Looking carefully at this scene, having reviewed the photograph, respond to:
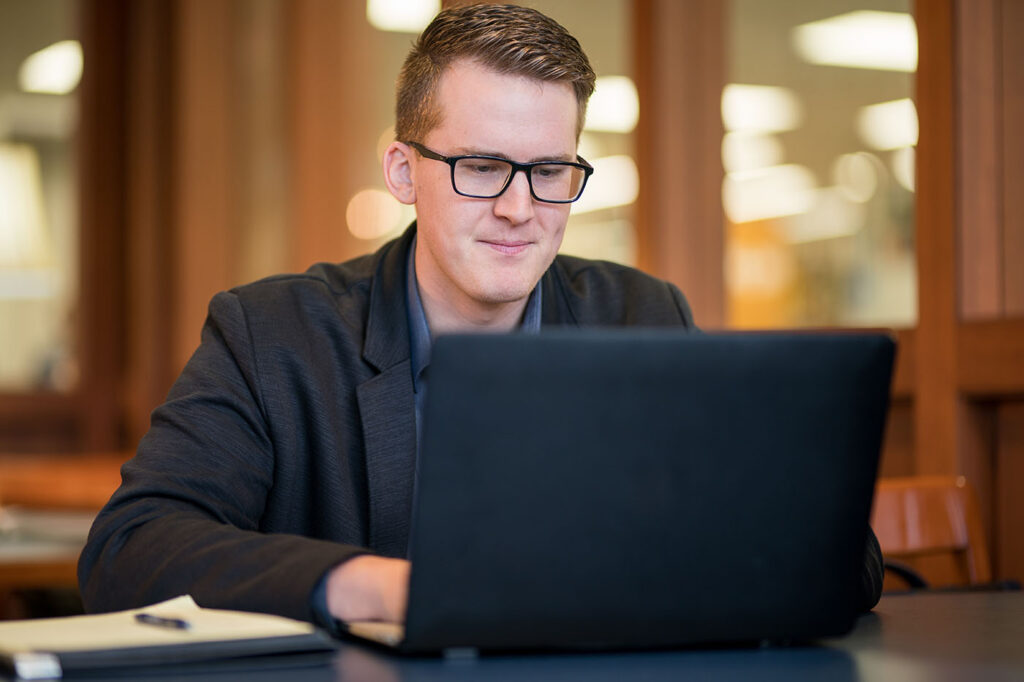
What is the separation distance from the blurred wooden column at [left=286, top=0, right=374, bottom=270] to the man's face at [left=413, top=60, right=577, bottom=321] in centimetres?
282

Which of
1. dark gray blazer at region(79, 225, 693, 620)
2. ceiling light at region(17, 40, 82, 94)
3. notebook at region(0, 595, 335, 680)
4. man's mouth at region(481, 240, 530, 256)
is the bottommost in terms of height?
notebook at region(0, 595, 335, 680)

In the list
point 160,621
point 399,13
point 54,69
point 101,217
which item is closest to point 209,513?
point 160,621

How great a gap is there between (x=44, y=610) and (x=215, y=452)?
10.3 feet

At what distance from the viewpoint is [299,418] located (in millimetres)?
1461

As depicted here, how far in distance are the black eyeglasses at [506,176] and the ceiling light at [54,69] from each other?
14.9ft

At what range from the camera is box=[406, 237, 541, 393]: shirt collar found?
1536 mm

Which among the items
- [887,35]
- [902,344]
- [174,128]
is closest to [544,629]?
[902,344]

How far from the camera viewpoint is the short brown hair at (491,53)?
1.49 m

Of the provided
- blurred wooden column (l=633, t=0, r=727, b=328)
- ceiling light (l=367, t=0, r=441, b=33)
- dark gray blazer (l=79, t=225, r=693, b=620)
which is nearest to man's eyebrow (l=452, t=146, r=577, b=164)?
dark gray blazer (l=79, t=225, r=693, b=620)

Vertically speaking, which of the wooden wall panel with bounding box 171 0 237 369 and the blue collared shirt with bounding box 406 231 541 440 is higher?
the wooden wall panel with bounding box 171 0 237 369

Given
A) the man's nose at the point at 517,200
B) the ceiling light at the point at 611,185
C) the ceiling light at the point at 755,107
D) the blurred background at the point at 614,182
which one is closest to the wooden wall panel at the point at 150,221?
the blurred background at the point at 614,182

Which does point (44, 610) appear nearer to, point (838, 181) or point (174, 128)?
point (174, 128)

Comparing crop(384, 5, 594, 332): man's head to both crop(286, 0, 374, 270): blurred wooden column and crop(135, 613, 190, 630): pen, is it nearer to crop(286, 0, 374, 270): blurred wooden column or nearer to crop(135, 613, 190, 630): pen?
crop(135, 613, 190, 630): pen

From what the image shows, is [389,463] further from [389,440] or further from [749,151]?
[749,151]
